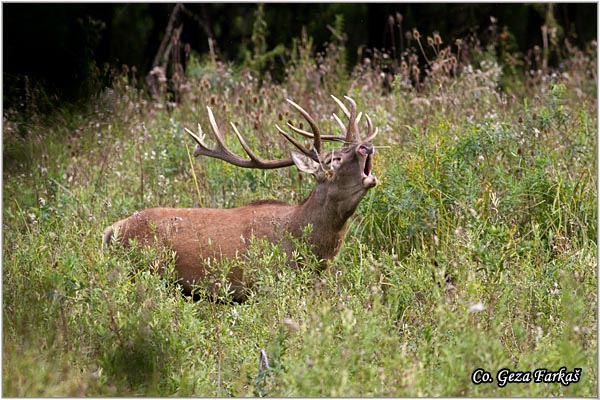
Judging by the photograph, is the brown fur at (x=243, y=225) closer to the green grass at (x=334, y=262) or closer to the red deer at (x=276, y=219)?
the red deer at (x=276, y=219)

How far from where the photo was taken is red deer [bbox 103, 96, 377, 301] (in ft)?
19.2

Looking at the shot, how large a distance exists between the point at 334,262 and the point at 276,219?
48 centimetres

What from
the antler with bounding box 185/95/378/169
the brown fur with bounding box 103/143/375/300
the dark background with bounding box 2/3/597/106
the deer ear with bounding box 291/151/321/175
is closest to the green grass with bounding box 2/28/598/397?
the brown fur with bounding box 103/143/375/300

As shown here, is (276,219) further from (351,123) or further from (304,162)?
(351,123)

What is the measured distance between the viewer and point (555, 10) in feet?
48.2

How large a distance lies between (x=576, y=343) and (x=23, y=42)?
361 cm

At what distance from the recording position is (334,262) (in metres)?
6.04

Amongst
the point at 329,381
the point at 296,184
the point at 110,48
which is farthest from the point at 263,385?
the point at 110,48

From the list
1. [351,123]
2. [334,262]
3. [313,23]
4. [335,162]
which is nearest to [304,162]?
[335,162]

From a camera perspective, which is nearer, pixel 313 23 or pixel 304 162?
pixel 304 162

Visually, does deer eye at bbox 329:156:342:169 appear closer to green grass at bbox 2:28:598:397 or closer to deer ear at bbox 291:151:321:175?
deer ear at bbox 291:151:321:175

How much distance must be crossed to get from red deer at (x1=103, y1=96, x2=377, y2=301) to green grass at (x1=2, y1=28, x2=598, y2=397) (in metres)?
0.22

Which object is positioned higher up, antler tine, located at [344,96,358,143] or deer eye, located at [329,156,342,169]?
antler tine, located at [344,96,358,143]

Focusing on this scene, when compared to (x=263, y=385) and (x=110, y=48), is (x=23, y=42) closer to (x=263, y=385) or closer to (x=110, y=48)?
(x=263, y=385)
